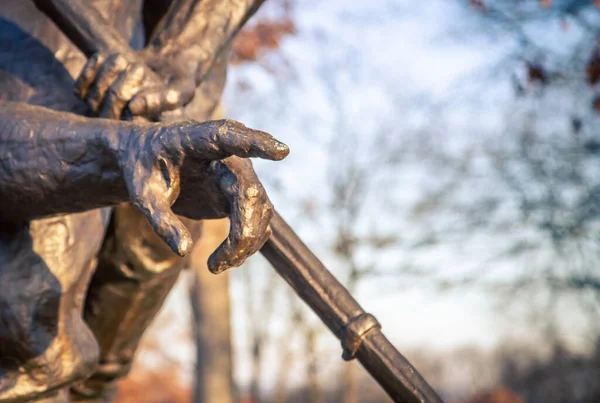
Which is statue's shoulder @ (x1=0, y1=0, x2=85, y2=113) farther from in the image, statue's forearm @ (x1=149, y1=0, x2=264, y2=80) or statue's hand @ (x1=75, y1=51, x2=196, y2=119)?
statue's forearm @ (x1=149, y1=0, x2=264, y2=80)

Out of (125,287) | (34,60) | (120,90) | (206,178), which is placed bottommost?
(125,287)

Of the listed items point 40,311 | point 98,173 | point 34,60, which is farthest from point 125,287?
point 98,173

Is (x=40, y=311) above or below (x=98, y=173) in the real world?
below

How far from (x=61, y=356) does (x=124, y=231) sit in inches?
28.3

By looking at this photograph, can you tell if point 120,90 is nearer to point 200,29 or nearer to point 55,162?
point 55,162

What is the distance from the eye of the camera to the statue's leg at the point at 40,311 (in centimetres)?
224

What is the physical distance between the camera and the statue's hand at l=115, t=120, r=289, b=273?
162cm

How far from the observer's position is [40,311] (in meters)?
2.26

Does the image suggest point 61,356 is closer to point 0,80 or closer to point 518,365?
point 0,80

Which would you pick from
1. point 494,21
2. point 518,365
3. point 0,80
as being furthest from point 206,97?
point 518,365

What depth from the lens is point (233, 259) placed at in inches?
64.7

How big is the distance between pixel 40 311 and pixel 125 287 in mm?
823

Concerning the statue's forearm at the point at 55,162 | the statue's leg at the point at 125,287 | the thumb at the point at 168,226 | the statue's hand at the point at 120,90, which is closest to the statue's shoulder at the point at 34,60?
the statue's hand at the point at 120,90

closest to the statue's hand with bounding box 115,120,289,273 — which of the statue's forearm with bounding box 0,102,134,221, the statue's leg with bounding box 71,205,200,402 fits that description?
the statue's forearm with bounding box 0,102,134,221
